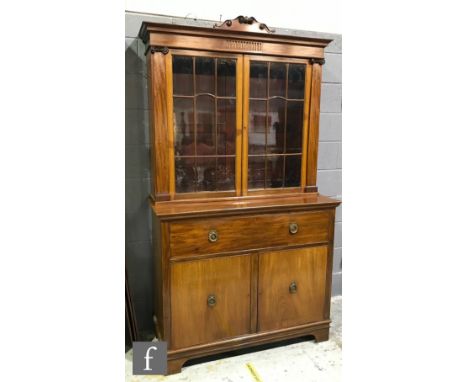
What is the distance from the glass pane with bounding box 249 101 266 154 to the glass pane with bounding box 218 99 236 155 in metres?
0.10

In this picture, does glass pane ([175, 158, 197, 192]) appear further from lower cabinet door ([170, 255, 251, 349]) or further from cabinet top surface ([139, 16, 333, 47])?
cabinet top surface ([139, 16, 333, 47])

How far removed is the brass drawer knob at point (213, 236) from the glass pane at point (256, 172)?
1.30 ft

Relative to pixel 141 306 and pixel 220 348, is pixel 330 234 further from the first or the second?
pixel 141 306

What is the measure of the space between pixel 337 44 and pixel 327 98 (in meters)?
0.36

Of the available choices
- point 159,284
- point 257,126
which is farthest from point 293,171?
point 159,284

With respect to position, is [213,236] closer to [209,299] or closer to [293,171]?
[209,299]

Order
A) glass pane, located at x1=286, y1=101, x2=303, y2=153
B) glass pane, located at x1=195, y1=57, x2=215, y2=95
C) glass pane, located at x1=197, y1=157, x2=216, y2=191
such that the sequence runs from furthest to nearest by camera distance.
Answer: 1. glass pane, located at x1=286, y1=101, x2=303, y2=153
2. glass pane, located at x1=197, y1=157, x2=216, y2=191
3. glass pane, located at x1=195, y1=57, x2=215, y2=95

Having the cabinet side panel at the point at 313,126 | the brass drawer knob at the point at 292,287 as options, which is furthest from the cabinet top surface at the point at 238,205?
the brass drawer knob at the point at 292,287

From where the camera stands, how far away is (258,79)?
2008 millimetres

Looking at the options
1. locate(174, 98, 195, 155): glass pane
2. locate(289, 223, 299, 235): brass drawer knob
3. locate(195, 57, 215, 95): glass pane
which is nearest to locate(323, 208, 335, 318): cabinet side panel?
locate(289, 223, 299, 235): brass drawer knob

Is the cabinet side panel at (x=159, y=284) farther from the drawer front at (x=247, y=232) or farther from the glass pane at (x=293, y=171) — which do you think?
the glass pane at (x=293, y=171)

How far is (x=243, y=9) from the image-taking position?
217 cm

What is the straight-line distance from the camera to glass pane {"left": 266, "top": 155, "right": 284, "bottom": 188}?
2115 mm

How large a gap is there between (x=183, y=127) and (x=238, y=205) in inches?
20.0
